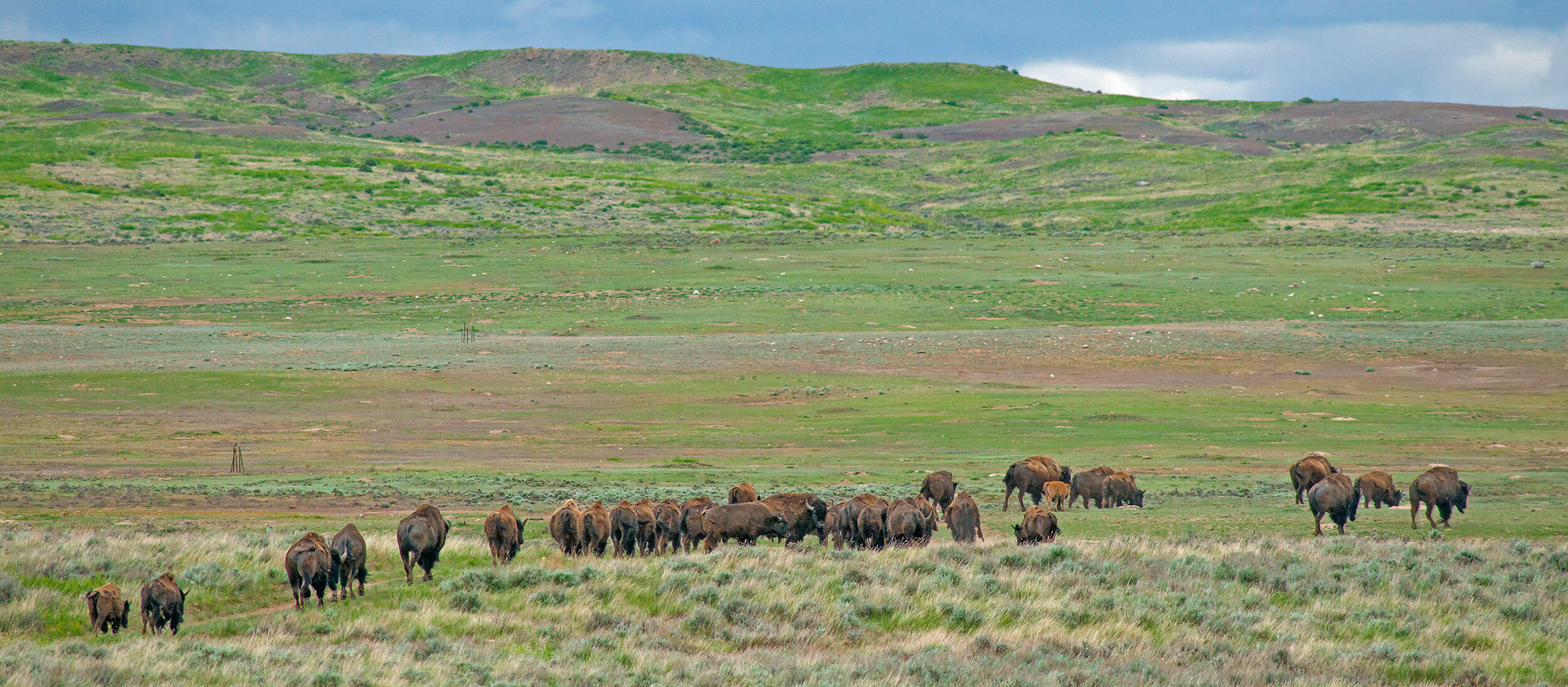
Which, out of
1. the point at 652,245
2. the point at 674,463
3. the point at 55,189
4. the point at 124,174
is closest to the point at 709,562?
the point at 674,463

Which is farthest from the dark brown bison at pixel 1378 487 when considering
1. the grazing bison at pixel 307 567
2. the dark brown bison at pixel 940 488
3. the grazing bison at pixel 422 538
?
the grazing bison at pixel 307 567

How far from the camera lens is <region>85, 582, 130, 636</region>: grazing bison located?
492 inches

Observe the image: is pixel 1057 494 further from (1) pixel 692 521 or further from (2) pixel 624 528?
(2) pixel 624 528

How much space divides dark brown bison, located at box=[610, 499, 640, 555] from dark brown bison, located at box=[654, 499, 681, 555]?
0.41m

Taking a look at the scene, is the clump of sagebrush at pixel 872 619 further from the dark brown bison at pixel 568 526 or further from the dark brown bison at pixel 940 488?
the dark brown bison at pixel 940 488

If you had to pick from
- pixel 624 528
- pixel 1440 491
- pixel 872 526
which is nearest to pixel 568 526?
pixel 624 528

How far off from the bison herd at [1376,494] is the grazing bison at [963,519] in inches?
198

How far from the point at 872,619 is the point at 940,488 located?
24.7 ft

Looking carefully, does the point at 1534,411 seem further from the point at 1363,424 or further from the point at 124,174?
the point at 124,174

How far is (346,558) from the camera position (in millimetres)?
14109

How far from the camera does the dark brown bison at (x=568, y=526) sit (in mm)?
16672

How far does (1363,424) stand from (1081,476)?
41.2 feet

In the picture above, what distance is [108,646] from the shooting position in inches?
458

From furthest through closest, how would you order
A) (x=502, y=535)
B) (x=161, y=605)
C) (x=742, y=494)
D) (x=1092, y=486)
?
1. (x=1092, y=486)
2. (x=742, y=494)
3. (x=502, y=535)
4. (x=161, y=605)
